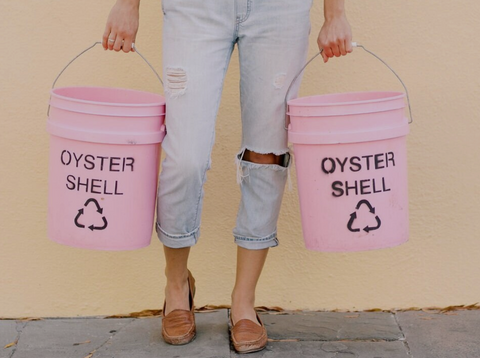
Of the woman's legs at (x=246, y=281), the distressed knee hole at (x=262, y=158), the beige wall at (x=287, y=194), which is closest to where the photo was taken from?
the distressed knee hole at (x=262, y=158)

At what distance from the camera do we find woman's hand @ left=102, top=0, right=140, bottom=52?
253 cm

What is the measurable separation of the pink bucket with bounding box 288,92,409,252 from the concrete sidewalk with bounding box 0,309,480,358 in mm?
460

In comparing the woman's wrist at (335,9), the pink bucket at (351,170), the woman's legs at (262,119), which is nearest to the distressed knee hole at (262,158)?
the woman's legs at (262,119)

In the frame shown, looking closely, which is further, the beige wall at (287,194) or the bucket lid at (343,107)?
the beige wall at (287,194)

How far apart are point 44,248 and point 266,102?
3.88 ft

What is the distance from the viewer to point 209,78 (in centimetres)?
247

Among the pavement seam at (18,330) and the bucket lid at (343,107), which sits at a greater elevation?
A: the bucket lid at (343,107)

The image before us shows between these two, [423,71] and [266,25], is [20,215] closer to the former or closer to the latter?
[266,25]

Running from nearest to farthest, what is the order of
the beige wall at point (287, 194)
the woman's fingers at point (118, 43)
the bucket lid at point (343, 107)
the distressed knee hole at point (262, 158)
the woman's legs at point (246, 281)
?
the bucket lid at point (343, 107) < the woman's fingers at point (118, 43) < the distressed knee hole at point (262, 158) < the woman's legs at point (246, 281) < the beige wall at point (287, 194)

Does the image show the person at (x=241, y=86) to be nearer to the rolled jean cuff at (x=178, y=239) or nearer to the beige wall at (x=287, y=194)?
the rolled jean cuff at (x=178, y=239)

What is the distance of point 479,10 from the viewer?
3.02 metres

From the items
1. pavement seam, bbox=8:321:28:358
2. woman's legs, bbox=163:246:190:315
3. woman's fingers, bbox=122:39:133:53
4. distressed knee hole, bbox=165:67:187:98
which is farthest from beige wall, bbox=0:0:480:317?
distressed knee hole, bbox=165:67:187:98

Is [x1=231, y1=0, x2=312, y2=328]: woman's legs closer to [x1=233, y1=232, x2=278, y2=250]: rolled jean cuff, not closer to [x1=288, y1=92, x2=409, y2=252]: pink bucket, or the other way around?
[x1=233, y1=232, x2=278, y2=250]: rolled jean cuff

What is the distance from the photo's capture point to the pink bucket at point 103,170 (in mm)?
2480
